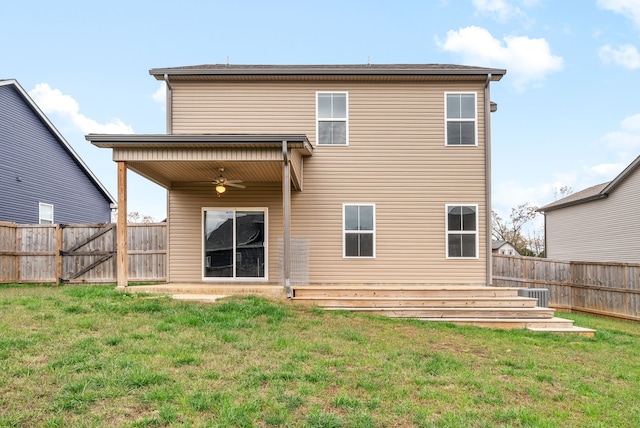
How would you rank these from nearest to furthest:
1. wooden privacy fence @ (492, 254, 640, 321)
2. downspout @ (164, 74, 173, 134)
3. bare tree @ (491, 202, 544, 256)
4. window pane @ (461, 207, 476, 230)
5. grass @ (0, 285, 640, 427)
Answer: grass @ (0, 285, 640, 427) → downspout @ (164, 74, 173, 134) → window pane @ (461, 207, 476, 230) → wooden privacy fence @ (492, 254, 640, 321) → bare tree @ (491, 202, 544, 256)

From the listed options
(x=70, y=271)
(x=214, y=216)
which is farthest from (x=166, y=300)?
(x=70, y=271)

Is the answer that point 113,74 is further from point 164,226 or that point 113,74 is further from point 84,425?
point 84,425

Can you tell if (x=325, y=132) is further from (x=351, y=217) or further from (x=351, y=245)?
(x=351, y=245)

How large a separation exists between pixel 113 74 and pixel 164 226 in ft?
33.0

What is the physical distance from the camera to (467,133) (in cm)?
998

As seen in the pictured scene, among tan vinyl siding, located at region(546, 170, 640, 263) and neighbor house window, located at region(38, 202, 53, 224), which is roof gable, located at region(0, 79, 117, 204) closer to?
neighbor house window, located at region(38, 202, 53, 224)

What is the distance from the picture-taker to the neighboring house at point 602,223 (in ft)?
48.2

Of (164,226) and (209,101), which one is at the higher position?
(209,101)

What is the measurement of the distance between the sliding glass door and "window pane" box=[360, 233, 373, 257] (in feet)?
7.87

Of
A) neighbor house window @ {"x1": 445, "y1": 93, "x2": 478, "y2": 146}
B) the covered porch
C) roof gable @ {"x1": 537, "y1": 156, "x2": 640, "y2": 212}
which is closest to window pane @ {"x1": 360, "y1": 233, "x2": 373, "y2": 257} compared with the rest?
the covered porch

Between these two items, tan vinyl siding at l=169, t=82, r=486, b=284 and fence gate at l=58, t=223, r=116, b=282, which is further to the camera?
fence gate at l=58, t=223, r=116, b=282

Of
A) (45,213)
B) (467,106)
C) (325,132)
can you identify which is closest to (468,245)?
(467,106)

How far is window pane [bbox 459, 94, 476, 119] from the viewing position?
996 centimetres

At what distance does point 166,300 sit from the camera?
701cm
